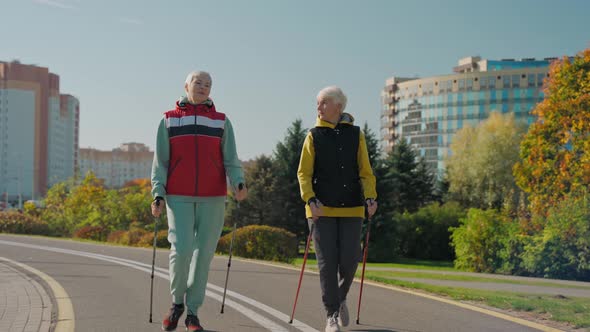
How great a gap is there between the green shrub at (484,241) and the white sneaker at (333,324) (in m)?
22.2

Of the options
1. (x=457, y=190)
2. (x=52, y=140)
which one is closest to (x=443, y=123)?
(x=457, y=190)

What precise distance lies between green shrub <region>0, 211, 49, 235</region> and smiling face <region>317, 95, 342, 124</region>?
90.9 ft

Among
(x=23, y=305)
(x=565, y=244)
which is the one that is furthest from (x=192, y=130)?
(x=565, y=244)

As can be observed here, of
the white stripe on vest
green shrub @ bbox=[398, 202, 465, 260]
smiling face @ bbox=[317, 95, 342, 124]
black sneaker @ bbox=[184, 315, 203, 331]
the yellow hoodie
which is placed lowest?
green shrub @ bbox=[398, 202, 465, 260]

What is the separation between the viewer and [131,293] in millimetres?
8562

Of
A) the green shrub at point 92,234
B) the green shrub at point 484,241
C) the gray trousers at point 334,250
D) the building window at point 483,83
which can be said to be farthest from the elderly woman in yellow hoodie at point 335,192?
the building window at point 483,83

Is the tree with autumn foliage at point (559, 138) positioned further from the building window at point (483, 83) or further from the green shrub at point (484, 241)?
the building window at point (483, 83)

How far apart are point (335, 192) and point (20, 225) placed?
92.2 ft

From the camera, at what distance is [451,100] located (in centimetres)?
12550

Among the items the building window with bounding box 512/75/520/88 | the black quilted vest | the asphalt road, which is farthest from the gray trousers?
the building window with bounding box 512/75/520/88

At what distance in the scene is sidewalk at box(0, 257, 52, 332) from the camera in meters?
6.24

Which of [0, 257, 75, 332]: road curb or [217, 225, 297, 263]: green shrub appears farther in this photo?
[217, 225, 297, 263]: green shrub

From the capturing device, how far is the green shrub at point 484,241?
27.3 meters

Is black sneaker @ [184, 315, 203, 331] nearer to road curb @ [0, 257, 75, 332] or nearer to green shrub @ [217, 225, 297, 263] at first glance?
road curb @ [0, 257, 75, 332]
